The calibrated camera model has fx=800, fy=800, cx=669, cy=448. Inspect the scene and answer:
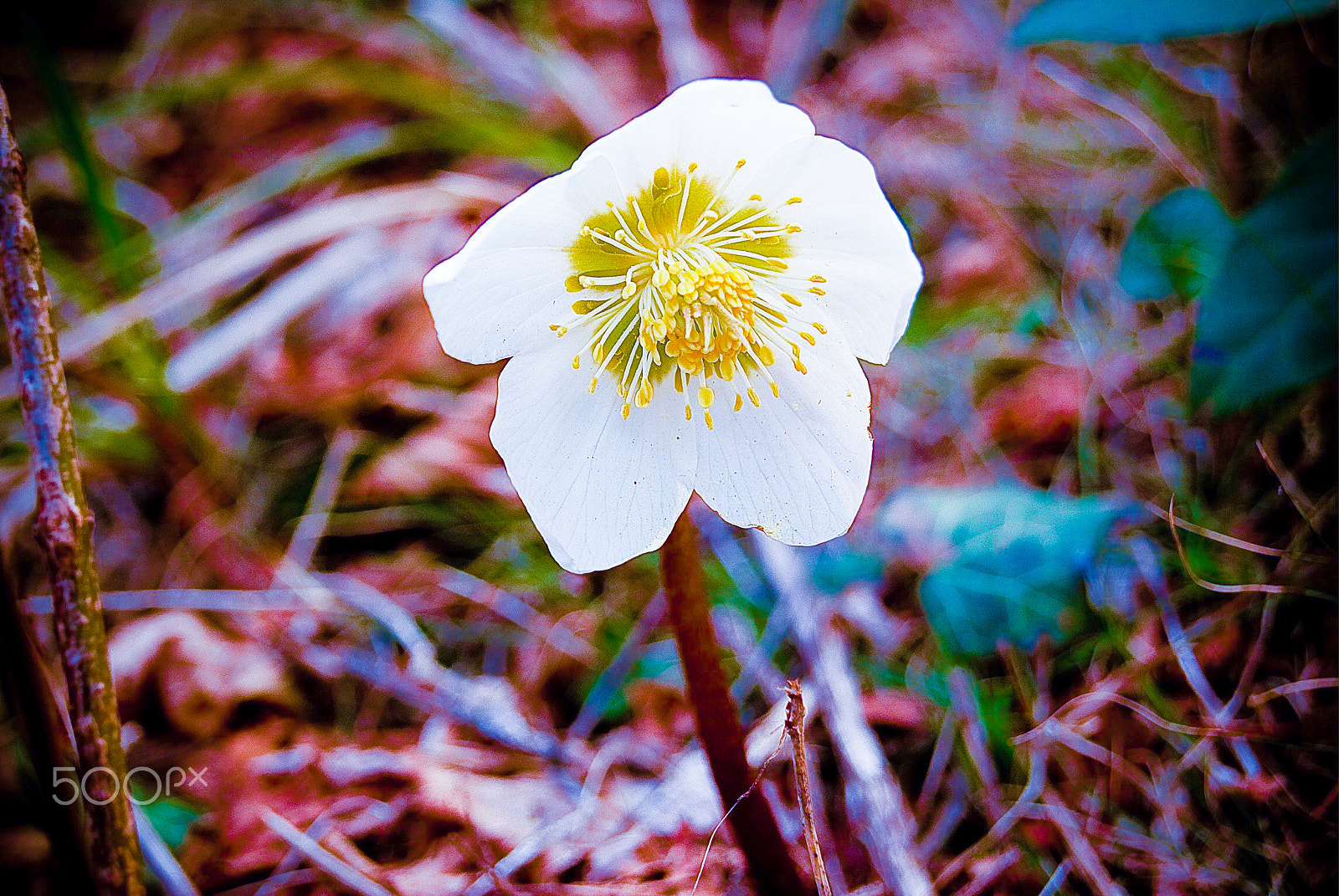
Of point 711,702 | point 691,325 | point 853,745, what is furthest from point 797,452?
point 853,745

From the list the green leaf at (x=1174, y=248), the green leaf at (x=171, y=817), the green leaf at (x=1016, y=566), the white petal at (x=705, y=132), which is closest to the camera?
the white petal at (x=705, y=132)

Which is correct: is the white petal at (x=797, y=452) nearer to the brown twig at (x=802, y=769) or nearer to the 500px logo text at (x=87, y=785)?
the brown twig at (x=802, y=769)

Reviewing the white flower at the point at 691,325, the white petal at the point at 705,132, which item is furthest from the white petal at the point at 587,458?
the white petal at the point at 705,132

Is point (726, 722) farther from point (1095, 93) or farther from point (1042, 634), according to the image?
point (1095, 93)

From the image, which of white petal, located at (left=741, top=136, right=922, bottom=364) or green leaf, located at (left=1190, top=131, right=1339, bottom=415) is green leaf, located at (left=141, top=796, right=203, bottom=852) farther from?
green leaf, located at (left=1190, top=131, right=1339, bottom=415)

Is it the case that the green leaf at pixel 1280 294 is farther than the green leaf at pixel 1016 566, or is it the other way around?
the green leaf at pixel 1016 566

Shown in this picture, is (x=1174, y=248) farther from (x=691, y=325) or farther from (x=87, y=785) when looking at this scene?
(x=87, y=785)

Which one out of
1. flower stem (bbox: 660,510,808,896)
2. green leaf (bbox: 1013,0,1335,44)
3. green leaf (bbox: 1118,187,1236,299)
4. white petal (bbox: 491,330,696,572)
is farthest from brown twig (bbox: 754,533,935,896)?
green leaf (bbox: 1013,0,1335,44)
